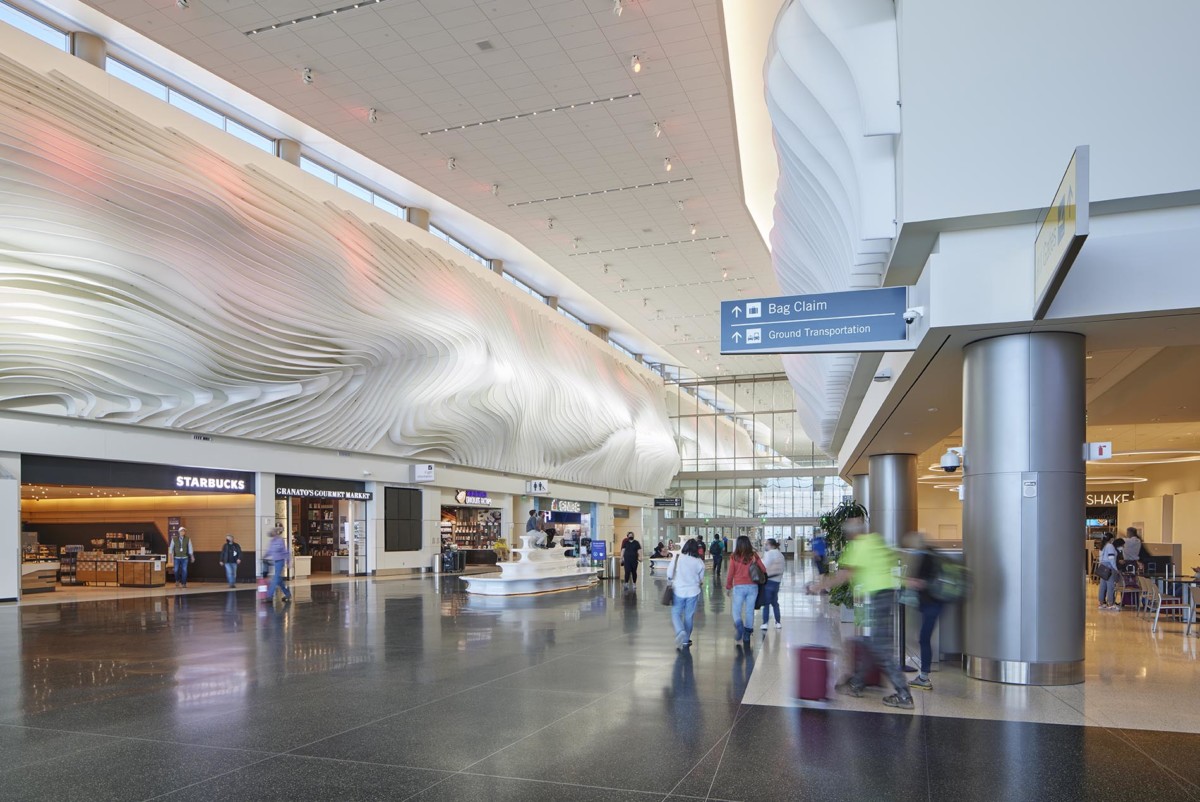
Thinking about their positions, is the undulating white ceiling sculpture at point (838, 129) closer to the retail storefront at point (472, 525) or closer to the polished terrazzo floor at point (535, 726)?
the polished terrazzo floor at point (535, 726)

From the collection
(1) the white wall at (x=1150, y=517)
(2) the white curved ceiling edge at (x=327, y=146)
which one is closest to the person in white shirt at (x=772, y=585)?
(2) the white curved ceiling edge at (x=327, y=146)

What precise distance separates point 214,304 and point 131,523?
1197 cm

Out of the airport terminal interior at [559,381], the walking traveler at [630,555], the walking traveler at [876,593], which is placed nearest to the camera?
the airport terminal interior at [559,381]

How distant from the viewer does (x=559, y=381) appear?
34.3 m

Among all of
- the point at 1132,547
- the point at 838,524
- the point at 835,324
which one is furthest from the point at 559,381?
the point at 835,324

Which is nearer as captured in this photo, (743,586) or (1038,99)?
(1038,99)

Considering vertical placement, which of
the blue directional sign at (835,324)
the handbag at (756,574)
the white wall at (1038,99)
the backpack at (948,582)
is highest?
the white wall at (1038,99)

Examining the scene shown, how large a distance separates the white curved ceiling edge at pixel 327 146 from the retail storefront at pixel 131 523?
28.5 ft

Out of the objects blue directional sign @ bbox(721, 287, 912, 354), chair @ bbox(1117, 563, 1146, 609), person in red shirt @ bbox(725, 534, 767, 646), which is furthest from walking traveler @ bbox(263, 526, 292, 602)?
chair @ bbox(1117, 563, 1146, 609)

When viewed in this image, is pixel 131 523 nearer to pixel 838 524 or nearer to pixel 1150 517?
pixel 838 524

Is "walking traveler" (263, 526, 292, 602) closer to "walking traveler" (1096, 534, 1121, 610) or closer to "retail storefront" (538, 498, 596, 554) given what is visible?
"walking traveler" (1096, 534, 1121, 610)

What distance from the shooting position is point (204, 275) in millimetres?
17484

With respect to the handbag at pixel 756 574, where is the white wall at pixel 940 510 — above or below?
below

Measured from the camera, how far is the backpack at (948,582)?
7.70 metres
